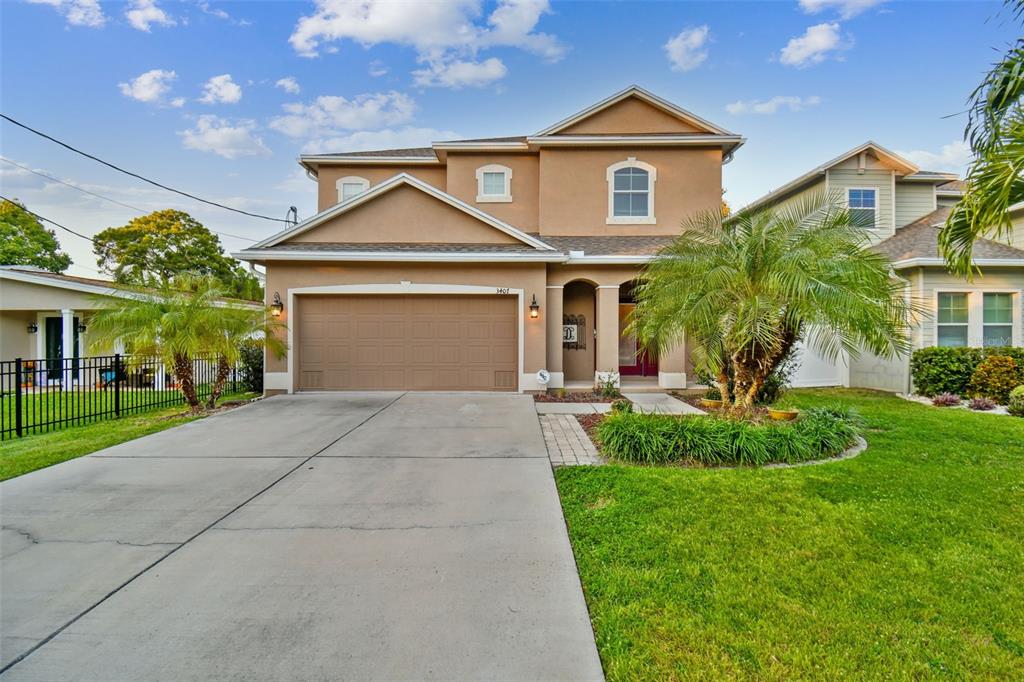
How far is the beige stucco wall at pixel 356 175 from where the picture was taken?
1467cm

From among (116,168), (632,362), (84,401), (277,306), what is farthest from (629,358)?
(116,168)

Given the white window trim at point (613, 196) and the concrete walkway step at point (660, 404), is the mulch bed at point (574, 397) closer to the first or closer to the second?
the concrete walkway step at point (660, 404)

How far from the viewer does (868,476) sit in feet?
16.6

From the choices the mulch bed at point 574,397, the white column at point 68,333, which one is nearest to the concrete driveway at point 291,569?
the mulch bed at point 574,397

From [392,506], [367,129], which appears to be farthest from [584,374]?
[367,129]

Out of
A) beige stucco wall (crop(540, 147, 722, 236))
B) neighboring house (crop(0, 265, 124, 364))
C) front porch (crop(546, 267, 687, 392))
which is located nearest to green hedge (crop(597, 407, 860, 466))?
front porch (crop(546, 267, 687, 392))

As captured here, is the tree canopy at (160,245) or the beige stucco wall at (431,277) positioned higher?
the tree canopy at (160,245)

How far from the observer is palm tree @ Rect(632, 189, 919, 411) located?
6.04 m

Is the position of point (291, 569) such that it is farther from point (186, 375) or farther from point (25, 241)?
point (25, 241)

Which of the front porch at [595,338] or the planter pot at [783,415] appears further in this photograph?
the front porch at [595,338]

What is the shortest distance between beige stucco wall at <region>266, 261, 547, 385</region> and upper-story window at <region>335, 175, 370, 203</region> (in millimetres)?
4869

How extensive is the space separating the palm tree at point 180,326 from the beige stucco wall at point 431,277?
166 centimetres

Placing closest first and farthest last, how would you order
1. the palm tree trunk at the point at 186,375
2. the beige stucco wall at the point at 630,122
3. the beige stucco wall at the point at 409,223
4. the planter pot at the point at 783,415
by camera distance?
the planter pot at the point at 783,415 < the palm tree trunk at the point at 186,375 < the beige stucco wall at the point at 409,223 < the beige stucco wall at the point at 630,122

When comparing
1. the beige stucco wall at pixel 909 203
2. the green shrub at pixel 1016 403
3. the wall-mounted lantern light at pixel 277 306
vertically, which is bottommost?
the green shrub at pixel 1016 403
